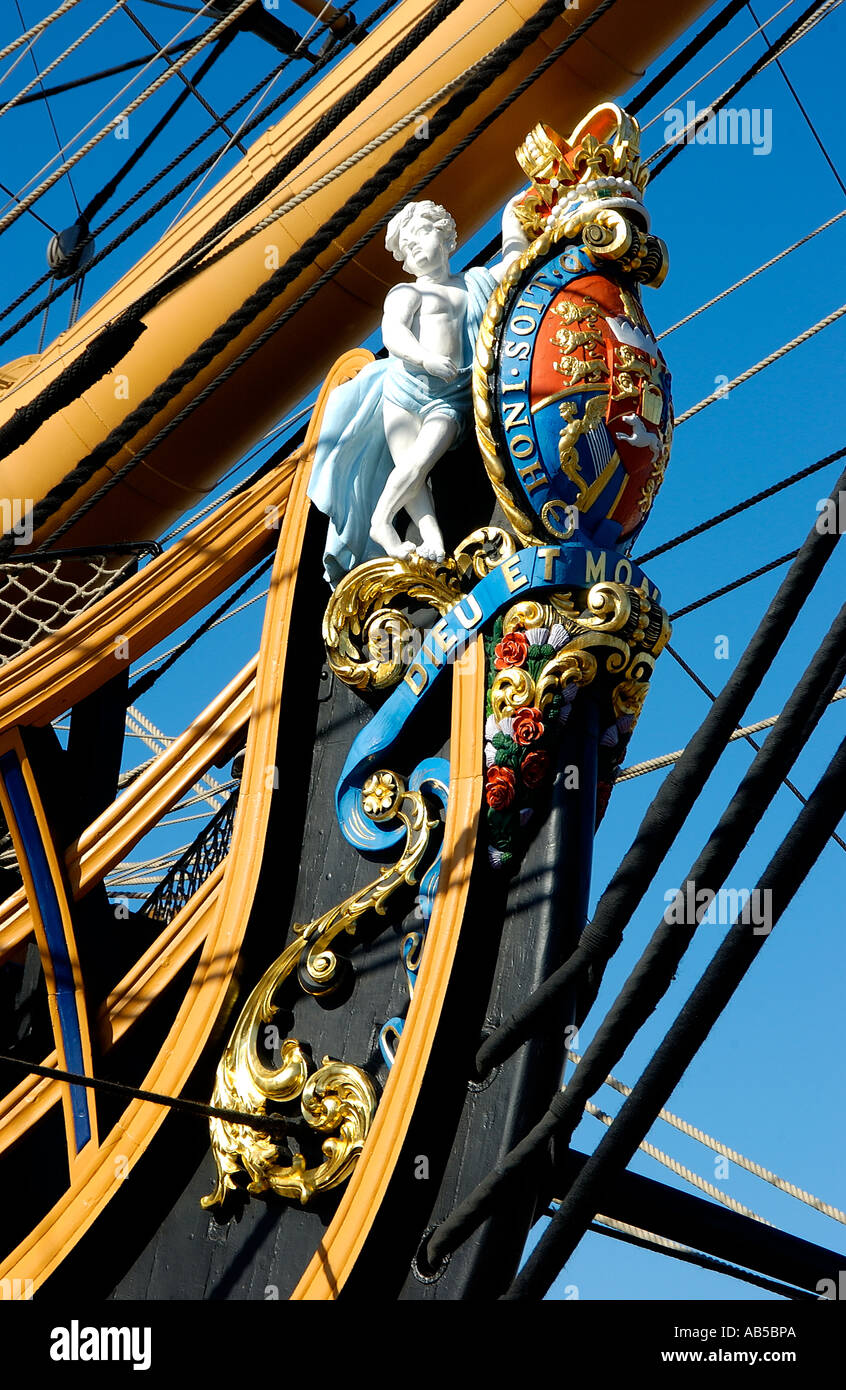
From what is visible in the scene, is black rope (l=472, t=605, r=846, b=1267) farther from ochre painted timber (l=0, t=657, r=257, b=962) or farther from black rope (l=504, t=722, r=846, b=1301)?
ochre painted timber (l=0, t=657, r=257, b=962)

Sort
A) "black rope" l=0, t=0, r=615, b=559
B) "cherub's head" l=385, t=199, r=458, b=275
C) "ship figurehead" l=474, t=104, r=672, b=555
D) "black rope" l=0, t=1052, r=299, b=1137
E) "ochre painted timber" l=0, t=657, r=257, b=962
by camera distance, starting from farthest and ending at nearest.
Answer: "ochre painted timber" l=0, t=657, r=257, b=962, "cherub's head" l=385, t=199, r=458, b=275, "black rope" l=0, t=0, r=615, b=559, "ship figurehead" l=474, t=104, r=672, b=555, "black rope" l=0, t=1052, r=299, b=1137

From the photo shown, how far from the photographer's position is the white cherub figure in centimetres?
431

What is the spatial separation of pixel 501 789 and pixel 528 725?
0.50 ft

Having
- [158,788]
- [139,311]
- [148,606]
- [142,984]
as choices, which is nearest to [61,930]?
[142,984]

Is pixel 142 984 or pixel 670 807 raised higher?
pixel 142 984

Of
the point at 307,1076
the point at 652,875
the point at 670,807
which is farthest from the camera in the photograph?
the point at 307,1076

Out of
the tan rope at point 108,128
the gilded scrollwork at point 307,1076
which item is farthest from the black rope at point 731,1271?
the tan rope at point 108,128

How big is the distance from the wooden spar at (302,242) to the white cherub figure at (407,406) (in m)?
1.24

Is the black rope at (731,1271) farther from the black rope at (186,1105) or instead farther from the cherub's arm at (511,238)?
the cherub's arm at (511,238)

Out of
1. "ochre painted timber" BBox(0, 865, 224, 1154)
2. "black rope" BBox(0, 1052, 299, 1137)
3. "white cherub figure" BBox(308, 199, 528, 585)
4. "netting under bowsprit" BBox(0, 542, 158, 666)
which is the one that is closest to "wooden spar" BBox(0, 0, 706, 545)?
"netting under bowsprit" BBox(0, 542, 158, 666)

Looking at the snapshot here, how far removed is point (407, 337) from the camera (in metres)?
4.34

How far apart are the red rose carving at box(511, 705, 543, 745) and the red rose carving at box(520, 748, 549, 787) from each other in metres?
0.04

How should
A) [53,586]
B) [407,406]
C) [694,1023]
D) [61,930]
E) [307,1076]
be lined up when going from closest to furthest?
[694,1023]
[307,1076]
[407,406]
[61,930]
[53,586]

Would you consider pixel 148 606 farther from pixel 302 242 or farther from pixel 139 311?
pixel 302 242
